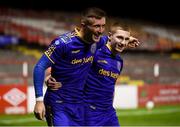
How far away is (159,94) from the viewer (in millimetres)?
16406

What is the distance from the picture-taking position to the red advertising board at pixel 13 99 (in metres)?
13.0

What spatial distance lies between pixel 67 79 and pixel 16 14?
1953 centimetres

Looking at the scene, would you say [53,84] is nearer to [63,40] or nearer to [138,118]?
[63,40]

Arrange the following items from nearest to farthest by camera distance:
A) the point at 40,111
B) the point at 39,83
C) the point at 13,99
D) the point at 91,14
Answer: the point at 40,111
the point at 39,83
the point at 91,14
the point at 13,99

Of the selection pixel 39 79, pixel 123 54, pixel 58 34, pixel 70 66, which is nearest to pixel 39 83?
pixel 39 79

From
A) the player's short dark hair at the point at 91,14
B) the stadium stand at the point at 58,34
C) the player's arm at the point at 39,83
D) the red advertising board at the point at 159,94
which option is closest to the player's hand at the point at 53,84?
the player's arm at the point at 39,83

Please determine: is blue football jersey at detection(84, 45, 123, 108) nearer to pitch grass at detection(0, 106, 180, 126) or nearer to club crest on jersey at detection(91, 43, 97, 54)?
club crest on jersey at detection(91, 43, 97, 54)

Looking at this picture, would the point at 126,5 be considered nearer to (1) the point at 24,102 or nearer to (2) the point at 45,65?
(1) the point at 24,102

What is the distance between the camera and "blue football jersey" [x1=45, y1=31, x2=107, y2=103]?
5.20 metres

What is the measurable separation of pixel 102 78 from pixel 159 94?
10.8m

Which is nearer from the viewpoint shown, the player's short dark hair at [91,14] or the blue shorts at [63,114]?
the player's short dark hair at [91,14]

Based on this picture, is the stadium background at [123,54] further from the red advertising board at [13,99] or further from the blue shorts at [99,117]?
the blue shorts at [99,117]

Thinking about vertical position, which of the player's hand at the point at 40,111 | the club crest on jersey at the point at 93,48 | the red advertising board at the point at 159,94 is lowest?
the red advertising board at the point at 159,94

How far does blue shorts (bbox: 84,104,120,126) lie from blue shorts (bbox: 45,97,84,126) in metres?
0.21
